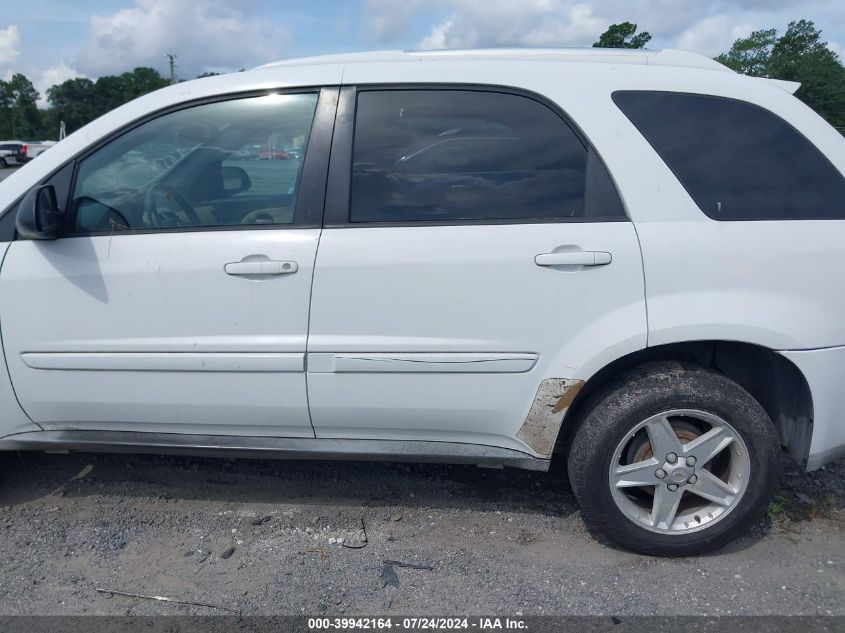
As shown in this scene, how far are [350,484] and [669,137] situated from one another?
6.82ft

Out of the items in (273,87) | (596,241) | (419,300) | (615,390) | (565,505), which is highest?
(273,87)

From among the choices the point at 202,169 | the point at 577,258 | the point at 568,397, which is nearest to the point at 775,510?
the point at 568,397

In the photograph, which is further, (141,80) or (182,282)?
(141,80)

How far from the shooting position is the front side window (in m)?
2.74

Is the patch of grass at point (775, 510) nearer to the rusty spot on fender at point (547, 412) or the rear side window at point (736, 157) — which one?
the rusty spot on fender at point (547, 412)

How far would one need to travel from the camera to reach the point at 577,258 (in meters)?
2.49

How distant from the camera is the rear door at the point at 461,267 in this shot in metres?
2.52

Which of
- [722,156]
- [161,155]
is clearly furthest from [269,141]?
[722,156]

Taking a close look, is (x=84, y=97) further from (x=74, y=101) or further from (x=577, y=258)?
(x=577, y=258)

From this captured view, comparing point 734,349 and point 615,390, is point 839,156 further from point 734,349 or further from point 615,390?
point 615,390

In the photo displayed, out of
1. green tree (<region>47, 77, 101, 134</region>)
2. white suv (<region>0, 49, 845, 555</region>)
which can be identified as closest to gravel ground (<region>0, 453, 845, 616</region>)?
white suv (<region>0, 49, 845, 555</region>)

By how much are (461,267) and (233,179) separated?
1067 millimetres

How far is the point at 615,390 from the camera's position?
263 cm

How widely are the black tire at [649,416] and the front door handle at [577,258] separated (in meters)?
0.49
